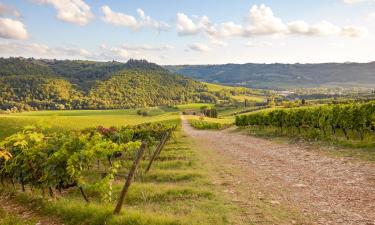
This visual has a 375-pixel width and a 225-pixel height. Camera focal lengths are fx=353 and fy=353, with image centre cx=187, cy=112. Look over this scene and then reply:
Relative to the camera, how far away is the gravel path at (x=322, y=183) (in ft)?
38.0

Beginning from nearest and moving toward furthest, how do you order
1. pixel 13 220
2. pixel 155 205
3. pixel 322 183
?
A: pixel 13 220, pixel 155 205, pixel 322 183

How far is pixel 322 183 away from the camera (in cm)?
1614

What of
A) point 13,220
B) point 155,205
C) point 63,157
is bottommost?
point 13,220

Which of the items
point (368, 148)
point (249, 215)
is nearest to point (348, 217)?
point (249, 215)

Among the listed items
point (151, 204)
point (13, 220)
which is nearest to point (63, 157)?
point (13, 220)

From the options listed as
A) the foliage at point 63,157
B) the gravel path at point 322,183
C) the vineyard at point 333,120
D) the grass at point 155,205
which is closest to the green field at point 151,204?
the grass at point 155,205

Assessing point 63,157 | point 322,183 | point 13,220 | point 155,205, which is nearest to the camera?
point 13,220

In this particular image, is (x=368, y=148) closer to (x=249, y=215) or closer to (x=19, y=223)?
(x=249, y=215)

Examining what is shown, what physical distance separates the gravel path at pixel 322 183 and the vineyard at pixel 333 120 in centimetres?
893

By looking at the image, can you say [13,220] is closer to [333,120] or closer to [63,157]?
[63,157]

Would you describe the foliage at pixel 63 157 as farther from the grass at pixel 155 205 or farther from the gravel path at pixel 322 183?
the gravel path at pixel 322 183

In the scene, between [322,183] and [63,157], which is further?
[322,183]

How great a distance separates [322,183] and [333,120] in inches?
882

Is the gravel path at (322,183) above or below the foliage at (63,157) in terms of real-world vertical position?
below
